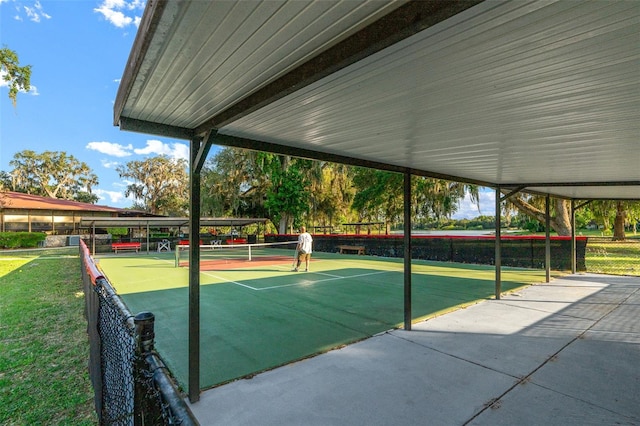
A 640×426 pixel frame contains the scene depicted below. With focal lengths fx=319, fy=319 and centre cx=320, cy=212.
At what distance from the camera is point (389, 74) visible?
235 cm

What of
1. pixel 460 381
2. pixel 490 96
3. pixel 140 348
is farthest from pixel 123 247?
pixel 490 96

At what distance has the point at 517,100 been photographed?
279cm

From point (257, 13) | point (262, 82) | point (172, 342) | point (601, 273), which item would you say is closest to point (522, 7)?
point (257, 13)

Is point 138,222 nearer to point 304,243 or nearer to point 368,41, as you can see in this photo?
point 304,243

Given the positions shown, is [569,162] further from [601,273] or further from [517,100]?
[601,273]

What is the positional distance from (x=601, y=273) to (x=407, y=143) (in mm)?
11608

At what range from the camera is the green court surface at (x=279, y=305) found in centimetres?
438

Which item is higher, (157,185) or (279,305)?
(157,185)

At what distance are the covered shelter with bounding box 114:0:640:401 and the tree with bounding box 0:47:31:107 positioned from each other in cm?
1723

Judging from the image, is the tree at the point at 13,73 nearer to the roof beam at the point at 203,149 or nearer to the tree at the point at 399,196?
the roof beam at the point at 203,149

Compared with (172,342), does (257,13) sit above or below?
above

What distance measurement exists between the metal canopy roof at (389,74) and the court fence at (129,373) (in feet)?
5.21

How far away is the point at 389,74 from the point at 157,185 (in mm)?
48388

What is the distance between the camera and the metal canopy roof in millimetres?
1632
